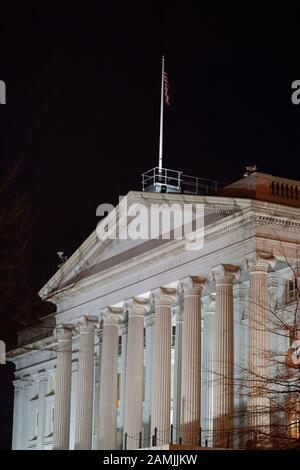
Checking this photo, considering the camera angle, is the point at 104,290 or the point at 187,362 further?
the point at 104,290

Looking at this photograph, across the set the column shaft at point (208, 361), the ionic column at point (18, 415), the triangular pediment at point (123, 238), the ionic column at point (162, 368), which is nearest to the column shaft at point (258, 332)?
the triangular pediment at point (123, 238)

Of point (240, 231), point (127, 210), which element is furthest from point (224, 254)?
point (127, 210)

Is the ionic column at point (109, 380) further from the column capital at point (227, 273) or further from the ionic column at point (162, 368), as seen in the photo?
the column capital at point (227, 273)

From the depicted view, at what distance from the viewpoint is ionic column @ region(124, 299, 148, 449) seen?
5812 centimetres

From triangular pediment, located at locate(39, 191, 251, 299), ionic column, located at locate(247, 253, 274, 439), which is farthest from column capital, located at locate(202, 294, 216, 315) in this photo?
ionic column, located at locate(247, 253, 274, 439)

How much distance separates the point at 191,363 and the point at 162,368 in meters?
3.14

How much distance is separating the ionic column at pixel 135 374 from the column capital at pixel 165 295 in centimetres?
261

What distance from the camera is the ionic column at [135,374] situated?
2288 inches

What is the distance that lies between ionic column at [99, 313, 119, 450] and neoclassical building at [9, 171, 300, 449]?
0.06m

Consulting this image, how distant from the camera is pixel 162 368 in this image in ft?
184

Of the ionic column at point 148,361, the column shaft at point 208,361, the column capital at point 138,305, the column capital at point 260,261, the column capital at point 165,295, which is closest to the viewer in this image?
the column capital at point 260,261
